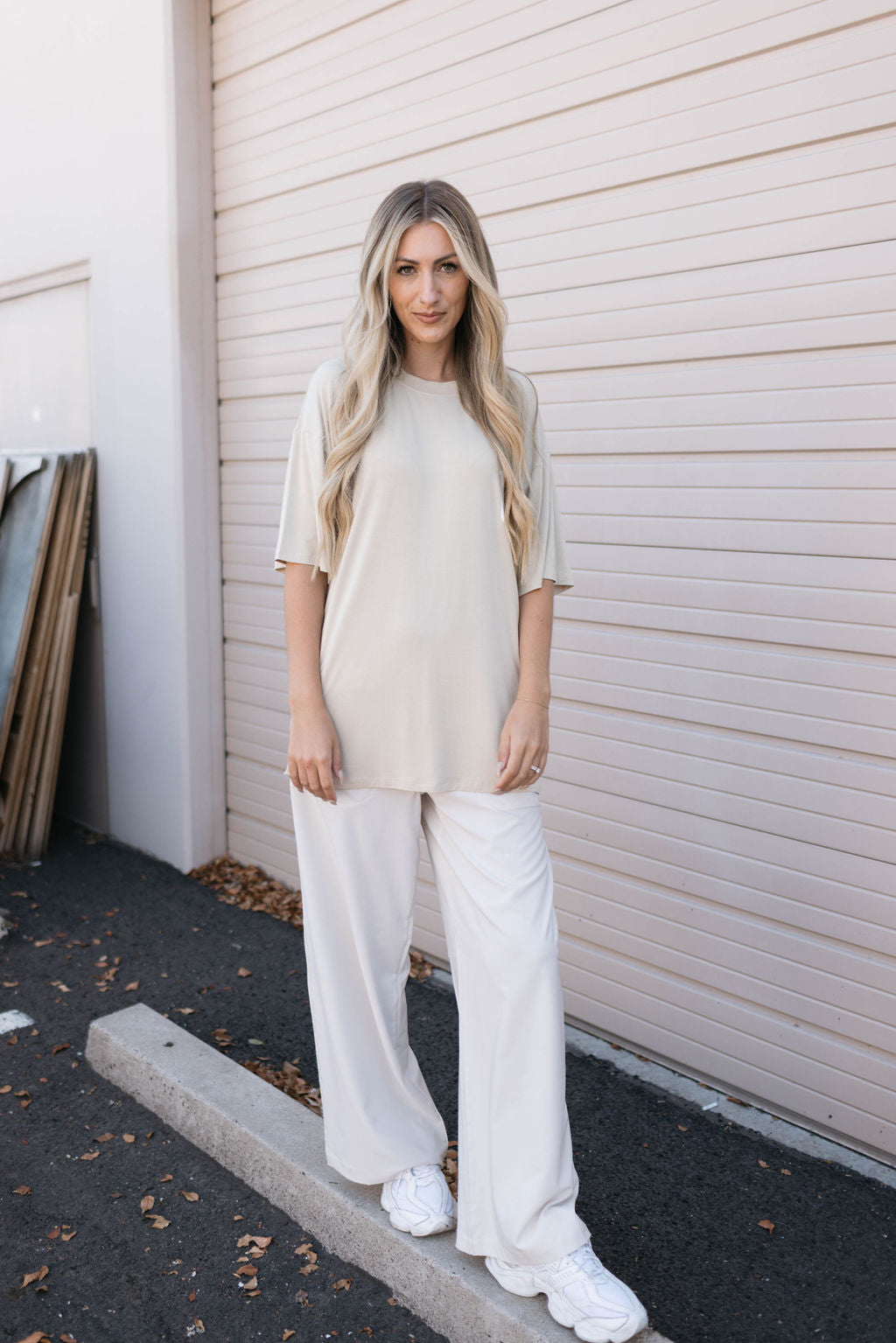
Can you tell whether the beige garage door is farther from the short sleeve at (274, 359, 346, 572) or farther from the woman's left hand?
the short sleeve at (274, 359, 346, 572)

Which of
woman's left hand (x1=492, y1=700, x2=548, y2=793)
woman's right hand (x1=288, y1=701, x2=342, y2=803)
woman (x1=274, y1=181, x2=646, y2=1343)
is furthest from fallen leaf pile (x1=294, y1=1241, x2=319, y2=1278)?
woman's left hand (x1=492, y1=700, x2=548, y2=793)

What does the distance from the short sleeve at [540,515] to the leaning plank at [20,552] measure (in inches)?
137

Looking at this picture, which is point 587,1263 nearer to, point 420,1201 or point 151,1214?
point 420,1201

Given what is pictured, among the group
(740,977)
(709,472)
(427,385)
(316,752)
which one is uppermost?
(427,385)

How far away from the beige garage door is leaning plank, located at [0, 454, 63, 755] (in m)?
2.18

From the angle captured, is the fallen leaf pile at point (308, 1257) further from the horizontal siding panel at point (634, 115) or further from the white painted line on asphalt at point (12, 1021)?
the horizontal siding panel at point (634, 115)

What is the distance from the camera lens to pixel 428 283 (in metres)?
2.14

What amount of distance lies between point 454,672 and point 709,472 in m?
1.31

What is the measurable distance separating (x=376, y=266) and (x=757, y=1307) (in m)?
2.30

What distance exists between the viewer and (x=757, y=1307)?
2.42 m

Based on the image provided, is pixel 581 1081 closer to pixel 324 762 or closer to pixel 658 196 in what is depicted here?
pixel 324 762

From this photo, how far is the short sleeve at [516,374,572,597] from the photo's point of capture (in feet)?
7.57

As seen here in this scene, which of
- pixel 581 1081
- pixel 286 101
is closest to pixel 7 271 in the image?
pixel 286 101

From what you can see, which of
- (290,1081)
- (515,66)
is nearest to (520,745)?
(290,1081)
